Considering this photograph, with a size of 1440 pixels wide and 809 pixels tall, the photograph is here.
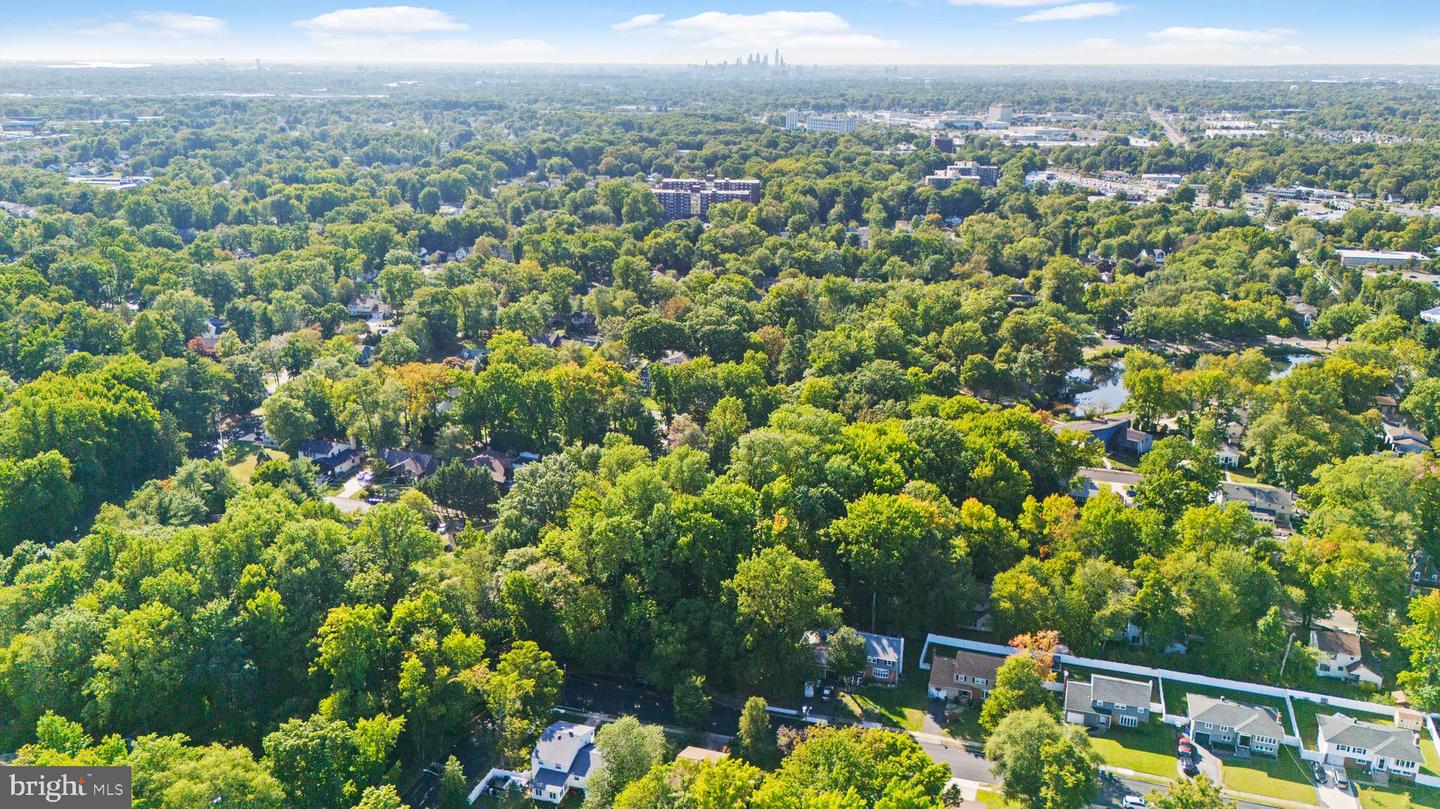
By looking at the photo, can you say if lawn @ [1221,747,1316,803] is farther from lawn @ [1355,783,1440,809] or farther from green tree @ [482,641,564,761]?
green tree @ [482,641,564,761]

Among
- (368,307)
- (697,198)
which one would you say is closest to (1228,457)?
(368,307)

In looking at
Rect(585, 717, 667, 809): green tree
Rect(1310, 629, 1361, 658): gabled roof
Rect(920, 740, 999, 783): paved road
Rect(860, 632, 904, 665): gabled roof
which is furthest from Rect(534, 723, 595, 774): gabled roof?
Rect(1310, 629, 1361, 658): gabled roof

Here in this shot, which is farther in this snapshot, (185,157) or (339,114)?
(339,114)

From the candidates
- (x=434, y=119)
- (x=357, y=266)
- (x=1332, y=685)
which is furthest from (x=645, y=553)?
(x=434, y=119)

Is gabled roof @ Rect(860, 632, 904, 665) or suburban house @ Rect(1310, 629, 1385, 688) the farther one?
suburban house @ Rect(1310, 629, 1385, 688)

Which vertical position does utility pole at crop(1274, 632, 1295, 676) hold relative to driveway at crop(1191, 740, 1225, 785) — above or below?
above

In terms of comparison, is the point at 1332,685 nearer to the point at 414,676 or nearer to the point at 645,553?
the point at 645,553
